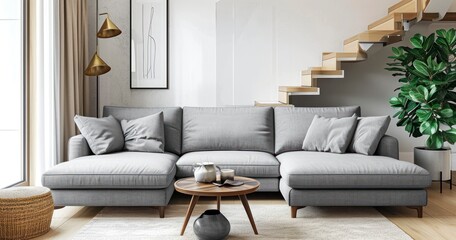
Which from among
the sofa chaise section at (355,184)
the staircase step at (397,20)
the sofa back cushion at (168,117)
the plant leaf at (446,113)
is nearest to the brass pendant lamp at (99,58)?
the sofa back cushion at (168,117)

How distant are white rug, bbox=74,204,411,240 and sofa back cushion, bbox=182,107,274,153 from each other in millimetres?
775

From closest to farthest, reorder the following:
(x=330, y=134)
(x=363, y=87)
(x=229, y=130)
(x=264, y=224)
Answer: (x=264, y=224) → (x=330, y=134) → (x=229, y=130) → (x=363, y=87)

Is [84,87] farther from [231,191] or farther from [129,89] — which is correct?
[231,191]

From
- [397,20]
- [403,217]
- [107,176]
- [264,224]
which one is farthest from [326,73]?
[107,176]

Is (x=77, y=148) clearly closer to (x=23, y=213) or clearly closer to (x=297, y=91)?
(x=23, y=213)

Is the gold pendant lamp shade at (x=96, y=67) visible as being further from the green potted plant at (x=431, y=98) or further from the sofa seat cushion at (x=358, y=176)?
the green potted plant at (x=431, y=98)

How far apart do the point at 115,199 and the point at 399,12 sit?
3483 millimetres

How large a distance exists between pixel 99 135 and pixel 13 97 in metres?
0.94

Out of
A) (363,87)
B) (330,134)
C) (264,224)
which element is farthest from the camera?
(363,87)

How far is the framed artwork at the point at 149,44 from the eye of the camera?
568 centimetres

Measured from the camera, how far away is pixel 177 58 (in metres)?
5.74

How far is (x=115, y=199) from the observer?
3791 millimetres

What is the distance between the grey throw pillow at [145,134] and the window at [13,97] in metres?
0.98

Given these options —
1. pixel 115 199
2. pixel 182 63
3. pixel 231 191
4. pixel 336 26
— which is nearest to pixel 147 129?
pixel 115 199
